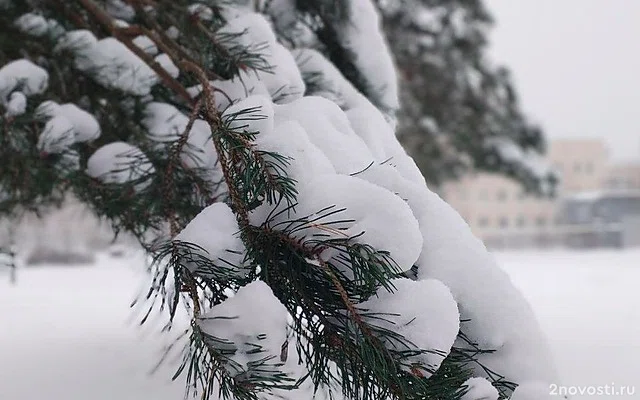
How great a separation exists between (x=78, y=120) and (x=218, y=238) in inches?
34.2

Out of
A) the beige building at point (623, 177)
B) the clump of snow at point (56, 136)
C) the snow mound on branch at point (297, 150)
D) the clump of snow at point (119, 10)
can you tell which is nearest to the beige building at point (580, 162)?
the beige building at point (623, 177)

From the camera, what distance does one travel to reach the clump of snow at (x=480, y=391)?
0.79 m

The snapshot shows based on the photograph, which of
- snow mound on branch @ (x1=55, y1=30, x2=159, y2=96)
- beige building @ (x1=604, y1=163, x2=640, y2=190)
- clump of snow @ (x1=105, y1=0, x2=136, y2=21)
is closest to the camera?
snow mound on branch @ (x1=55, y1=30, x2=159, y2=96)

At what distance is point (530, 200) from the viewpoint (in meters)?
31.5

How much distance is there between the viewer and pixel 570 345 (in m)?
3.13

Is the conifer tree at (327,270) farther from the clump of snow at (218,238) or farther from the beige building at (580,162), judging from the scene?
the beige building at (580,162)

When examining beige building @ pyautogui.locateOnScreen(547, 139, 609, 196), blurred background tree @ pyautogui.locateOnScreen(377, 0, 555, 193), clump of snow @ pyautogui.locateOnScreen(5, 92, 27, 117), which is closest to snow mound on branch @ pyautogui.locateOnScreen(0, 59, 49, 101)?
clump of snow @ pyautogui.locateOnScreen(5, 92, 27, 117)

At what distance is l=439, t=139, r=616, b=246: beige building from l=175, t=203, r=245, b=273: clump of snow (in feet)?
99.9

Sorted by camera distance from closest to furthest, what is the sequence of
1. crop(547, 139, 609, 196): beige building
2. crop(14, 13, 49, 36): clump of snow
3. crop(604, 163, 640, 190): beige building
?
crop(14, 13, 49, 36): clump of snow → crop(547, 139, 609, 196): beige building → crop(604, 163, 640, 190): beige building

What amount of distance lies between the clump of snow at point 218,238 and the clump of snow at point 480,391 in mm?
325

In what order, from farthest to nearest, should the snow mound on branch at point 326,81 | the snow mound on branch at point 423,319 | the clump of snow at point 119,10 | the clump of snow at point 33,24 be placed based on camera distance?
the clump of snow at point 119,10 < the clump of snow at point 33,24 < the snow mound on branch at point 326,81 < the snow mound on branch at point 423,319

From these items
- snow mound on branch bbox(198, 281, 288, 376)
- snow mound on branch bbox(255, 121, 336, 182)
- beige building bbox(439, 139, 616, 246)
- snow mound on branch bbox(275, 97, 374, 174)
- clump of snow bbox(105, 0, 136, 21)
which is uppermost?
beige building bbox(439, 139, 616, 246)

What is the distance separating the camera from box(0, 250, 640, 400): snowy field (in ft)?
7.45

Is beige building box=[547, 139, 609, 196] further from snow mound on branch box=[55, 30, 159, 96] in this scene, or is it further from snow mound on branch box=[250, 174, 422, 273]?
snow mound on branch box=[250, 174, 422, 273]
